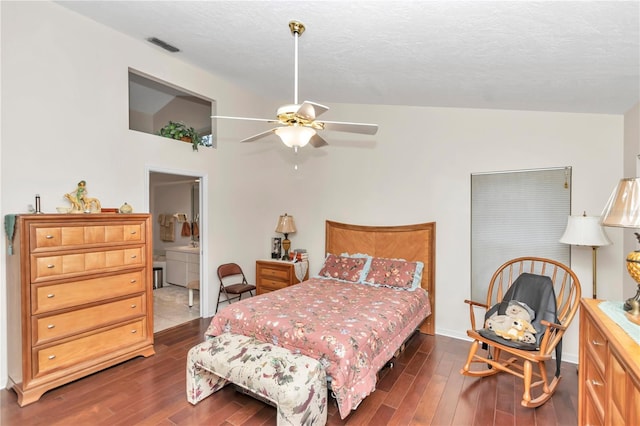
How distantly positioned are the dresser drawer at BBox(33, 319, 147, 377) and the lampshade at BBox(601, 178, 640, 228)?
386cm

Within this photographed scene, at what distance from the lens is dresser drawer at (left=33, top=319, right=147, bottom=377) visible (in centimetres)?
252

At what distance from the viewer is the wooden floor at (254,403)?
226cm

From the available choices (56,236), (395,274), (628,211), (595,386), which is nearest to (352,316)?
(395,274)

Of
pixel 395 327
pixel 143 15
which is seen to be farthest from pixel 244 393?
pixel 143 15

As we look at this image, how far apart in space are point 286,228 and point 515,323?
3.24 m

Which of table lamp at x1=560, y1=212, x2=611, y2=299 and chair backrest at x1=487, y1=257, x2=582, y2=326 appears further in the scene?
chair backrest at x1=487, y1=257, x2=582, y2=326

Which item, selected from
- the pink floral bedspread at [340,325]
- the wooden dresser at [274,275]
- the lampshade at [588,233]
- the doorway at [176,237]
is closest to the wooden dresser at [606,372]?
the lampshade at [588,233]

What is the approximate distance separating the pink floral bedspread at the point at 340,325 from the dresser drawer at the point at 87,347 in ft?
2.78

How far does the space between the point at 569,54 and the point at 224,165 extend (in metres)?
3.98

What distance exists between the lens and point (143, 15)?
2.82m

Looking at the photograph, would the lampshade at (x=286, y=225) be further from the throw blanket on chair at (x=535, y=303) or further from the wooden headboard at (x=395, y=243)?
the throw blanket on chair at (x=535, y=303)

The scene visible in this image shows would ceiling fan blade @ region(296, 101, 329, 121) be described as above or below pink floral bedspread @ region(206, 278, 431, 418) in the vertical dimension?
above

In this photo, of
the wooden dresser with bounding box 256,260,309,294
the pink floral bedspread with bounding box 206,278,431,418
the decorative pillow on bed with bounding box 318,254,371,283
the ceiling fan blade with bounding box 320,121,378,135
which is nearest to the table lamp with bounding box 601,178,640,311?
the ceiling fan blade with bounding box 320,121,378,135

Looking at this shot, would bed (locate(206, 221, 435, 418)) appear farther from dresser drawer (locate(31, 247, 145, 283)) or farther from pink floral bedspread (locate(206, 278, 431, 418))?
dresser drawer (locate(31, 247, 145, 283))
